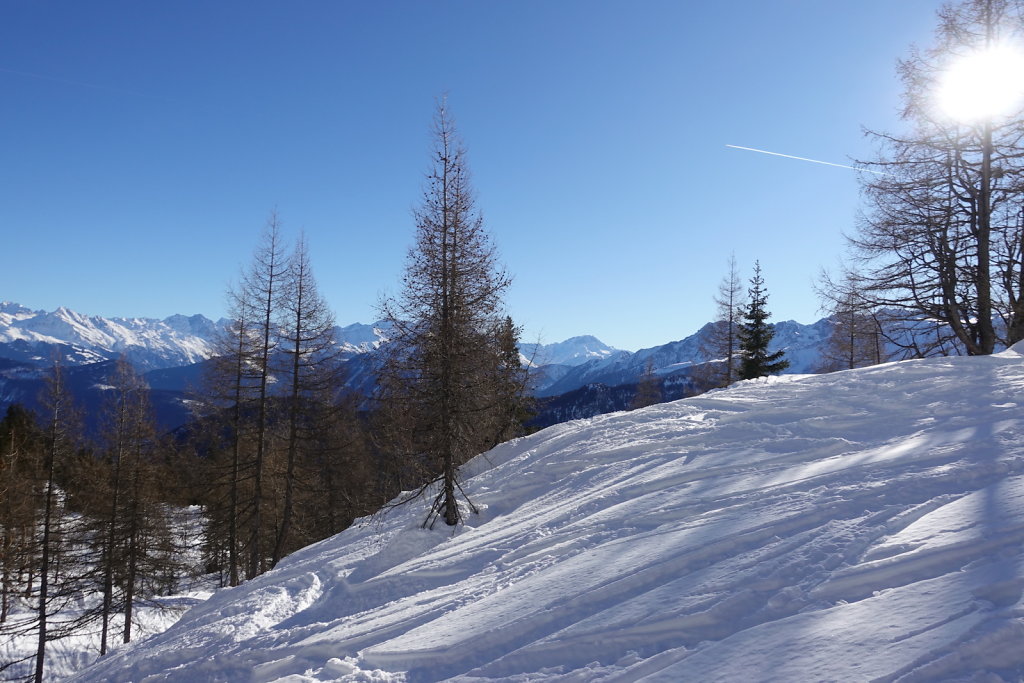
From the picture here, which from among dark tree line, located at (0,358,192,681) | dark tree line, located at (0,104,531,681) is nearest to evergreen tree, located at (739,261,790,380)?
dark tree line, located at (0,104,531,681)

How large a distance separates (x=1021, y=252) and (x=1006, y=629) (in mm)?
14394

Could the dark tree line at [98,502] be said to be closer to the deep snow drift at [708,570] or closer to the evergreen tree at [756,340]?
the deep snow drift at [708,570]

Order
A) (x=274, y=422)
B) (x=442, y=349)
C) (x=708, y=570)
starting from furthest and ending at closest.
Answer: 1. (x=274, y=422)
2. (x=442, y=349)
3. (x=708, y=570)

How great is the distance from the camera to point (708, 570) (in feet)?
14.5

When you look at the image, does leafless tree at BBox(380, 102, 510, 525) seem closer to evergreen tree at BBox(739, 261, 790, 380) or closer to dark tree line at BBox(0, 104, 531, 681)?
dark tree line at BBox(0, 104, 531, 681)

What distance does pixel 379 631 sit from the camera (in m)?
5.43

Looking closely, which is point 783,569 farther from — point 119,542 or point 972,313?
point 119,542

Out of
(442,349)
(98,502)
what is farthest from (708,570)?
(98,502)

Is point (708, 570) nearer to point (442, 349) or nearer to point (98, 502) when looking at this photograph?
point (442, 349)

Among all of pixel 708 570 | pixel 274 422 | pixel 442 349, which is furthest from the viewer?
pixel 274 422

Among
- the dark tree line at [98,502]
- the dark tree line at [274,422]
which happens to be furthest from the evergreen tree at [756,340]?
the dark tree line at [98,502]

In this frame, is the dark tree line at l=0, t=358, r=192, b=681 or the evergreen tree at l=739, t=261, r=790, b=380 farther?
the evergreen tree at l=739, t=261, r=790, b=380

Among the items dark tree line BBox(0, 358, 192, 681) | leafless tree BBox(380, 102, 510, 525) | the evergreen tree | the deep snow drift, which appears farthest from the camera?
the evergreen tree

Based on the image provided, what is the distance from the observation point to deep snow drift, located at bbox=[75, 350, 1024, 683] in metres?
3.24
